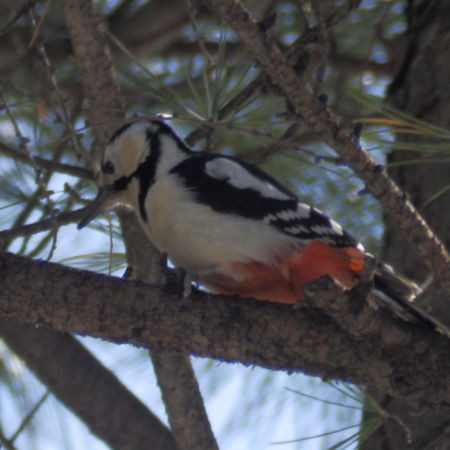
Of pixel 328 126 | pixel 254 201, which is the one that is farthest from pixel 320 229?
pixel 328 126

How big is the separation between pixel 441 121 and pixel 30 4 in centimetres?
156

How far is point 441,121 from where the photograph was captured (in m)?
3.27

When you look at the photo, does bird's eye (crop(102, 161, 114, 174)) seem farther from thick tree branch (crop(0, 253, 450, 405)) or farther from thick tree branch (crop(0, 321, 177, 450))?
thick tree branch (crop(0, 253, 450, 405))

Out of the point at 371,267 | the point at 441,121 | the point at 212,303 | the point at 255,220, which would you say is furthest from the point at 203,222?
the point at 441,121

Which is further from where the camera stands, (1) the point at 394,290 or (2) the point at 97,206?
(2) the point at 97,206

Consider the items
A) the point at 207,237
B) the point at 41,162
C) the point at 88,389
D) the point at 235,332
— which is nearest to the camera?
the point at 235,332

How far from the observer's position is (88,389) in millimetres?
2854

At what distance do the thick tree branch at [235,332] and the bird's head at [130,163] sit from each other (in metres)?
0.60

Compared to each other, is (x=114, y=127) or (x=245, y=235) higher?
(x=114, y=127)

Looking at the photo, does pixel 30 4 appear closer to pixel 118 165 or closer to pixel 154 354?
pixel 118 165

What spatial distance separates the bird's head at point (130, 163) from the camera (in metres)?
2.80

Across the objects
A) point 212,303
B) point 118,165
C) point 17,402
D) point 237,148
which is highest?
point 237,148

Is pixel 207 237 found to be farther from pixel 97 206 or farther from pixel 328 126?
pixel 328 126

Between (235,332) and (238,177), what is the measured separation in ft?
1.78
